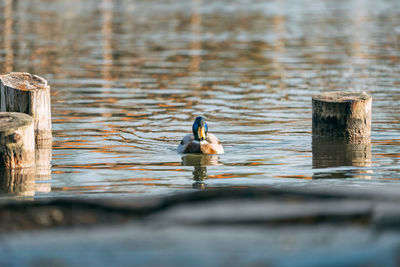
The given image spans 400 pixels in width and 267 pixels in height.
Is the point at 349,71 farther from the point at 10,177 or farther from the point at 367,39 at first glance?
the point at 10,177

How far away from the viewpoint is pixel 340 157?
33.2ft

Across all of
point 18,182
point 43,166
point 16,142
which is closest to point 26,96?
point 43,166

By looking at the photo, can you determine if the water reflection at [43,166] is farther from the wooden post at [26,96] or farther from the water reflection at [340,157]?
the water reflection at [340,157]

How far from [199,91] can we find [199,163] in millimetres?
7211

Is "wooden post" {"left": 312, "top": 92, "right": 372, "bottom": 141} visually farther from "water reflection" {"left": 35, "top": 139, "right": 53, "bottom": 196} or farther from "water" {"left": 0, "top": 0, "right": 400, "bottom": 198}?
"water reflection" {"left": 35, "top": 139, "right": 53, "bottom": 196}

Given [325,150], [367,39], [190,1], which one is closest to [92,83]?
[325,150]

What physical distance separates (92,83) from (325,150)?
351 inches

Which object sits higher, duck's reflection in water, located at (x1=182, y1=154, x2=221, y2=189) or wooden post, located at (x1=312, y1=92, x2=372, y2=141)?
wooden post, located at (x1=312, y1=92, x2=372, y2=141)

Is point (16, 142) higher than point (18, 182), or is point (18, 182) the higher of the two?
point (16, 142)

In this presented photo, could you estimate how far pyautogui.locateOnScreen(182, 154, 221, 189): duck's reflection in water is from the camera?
8.97 metres

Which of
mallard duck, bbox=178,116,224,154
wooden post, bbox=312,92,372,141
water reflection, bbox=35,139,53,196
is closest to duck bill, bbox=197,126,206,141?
mallard duck, bbox=178,116,224,154

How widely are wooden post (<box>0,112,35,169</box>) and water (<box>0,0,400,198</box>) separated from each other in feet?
1.44

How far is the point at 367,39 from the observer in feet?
93.1

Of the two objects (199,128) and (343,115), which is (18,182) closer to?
(199,128)
